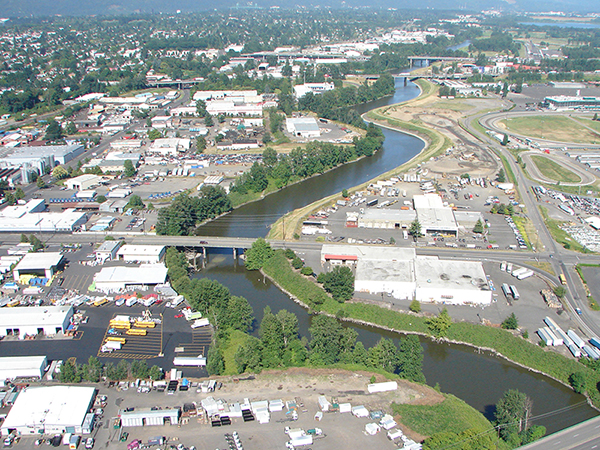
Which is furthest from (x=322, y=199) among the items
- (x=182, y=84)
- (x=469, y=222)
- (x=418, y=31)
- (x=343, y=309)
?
(x=418, y=31)

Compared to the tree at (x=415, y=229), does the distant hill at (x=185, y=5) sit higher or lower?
higher

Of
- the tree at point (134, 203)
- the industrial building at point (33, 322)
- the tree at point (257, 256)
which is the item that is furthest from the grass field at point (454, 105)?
the industrial building at point (33, 322)

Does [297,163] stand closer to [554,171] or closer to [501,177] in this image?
[501,177]

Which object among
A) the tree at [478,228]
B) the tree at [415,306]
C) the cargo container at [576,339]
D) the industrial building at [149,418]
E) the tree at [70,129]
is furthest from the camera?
the tree at [70,129]

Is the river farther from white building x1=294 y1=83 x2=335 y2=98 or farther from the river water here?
white building x1=294 y1=83 x2=335 y2=98

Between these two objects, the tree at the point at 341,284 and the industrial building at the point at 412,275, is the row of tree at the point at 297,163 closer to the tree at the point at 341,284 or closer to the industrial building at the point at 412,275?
the industrial building at the point at 412,275

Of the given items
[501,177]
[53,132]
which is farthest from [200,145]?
[501,177]

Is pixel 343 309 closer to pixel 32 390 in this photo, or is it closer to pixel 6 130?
pixel 32 390
